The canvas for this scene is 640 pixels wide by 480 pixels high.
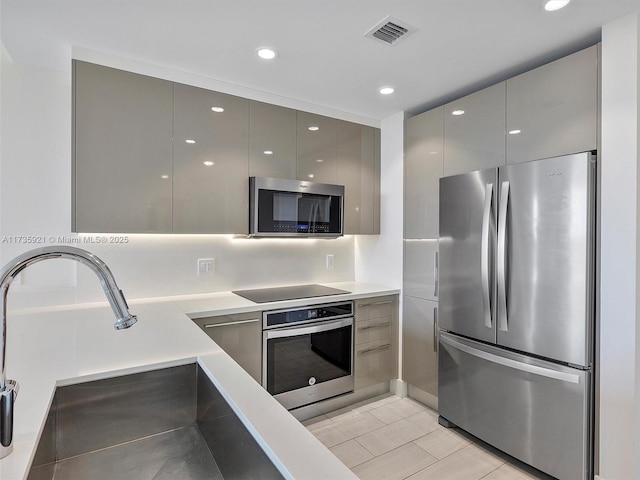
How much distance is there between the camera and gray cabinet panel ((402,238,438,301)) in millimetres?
2706

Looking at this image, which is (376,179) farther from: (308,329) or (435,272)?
(308,329)

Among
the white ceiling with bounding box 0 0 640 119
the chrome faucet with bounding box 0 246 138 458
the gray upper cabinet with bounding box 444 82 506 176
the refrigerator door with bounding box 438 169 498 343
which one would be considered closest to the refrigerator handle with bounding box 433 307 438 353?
the refrigerator door with bounding box 438 169 498 343

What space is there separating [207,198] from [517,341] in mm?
2137

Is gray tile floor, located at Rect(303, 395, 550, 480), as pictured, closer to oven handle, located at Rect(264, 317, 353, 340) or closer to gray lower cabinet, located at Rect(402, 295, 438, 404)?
gray lower cabinet, located at Rect(402, 295, 438, 404)

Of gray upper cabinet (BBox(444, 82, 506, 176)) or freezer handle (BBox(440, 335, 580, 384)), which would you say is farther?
gray upper cabinet (BBox(444, 82, 506, 176))

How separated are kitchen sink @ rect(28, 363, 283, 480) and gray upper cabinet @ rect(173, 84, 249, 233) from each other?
56.3 inches

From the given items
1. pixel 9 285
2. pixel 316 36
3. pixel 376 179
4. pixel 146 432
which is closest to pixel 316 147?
pixel 376 179

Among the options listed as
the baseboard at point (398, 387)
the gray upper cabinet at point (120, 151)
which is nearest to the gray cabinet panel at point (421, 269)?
the baseboard at point (398, 387)

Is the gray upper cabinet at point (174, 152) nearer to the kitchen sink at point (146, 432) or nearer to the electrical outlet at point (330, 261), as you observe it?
the electrical outlet at point (330, 261)

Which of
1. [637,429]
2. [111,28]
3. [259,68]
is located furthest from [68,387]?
[637,429]

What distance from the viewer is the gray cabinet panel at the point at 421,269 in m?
2.71

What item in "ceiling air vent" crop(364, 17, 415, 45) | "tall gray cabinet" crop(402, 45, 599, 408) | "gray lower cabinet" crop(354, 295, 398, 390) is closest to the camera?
"ceiling air vent" crop(364, 17, 415, 45)

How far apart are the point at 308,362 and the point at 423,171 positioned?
5.62 ft

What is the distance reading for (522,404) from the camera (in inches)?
80.1
